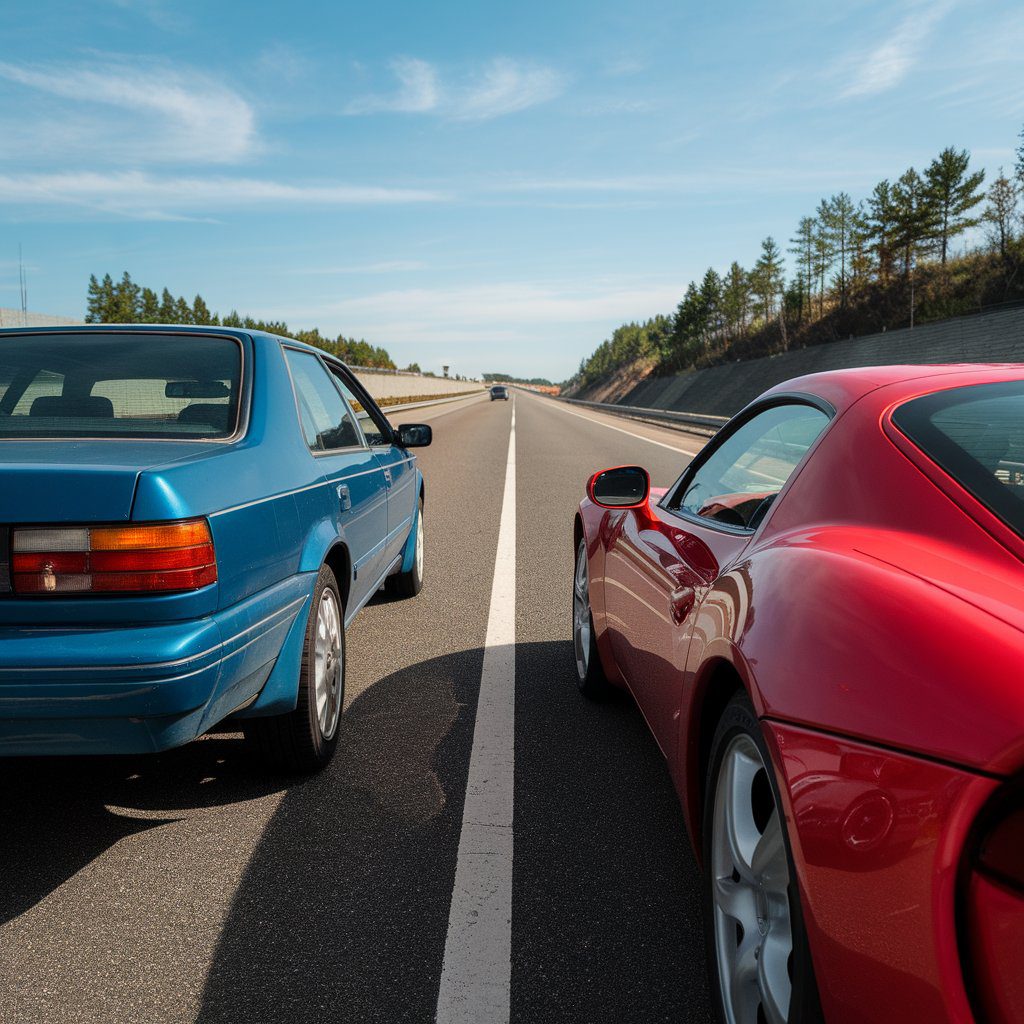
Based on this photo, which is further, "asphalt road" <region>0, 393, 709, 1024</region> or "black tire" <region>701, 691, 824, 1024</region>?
"asphalt road" <region>0, 393, 709, 1024</region>

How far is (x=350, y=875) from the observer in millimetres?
2766

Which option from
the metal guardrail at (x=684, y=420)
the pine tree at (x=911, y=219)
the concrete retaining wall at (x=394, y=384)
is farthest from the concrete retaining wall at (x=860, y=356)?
the concrete retaining wall at (x=394, y=384)

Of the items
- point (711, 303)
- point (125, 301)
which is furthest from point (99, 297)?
point (711, 303)

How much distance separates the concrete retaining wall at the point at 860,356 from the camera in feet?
147

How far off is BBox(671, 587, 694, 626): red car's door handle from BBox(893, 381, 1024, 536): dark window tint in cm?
74

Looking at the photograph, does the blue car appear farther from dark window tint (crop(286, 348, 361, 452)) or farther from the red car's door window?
the red car's door window

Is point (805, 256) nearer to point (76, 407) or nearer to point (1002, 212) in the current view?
point (1002, 212)

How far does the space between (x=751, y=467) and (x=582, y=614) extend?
5.27ft

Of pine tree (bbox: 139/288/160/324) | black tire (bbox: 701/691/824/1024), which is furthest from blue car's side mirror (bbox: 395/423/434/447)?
pine tree (bbox: 139/288/160/324)

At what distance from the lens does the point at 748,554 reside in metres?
2.14

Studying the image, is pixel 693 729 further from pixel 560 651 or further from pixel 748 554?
pixel 560 651

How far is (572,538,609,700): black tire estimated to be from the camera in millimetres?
4137

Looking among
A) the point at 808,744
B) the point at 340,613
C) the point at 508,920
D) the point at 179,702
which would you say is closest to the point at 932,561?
the point at 808,744

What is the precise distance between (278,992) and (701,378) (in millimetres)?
95842
